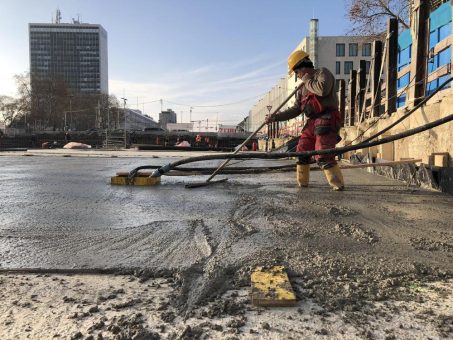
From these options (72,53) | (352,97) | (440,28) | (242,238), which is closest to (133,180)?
(242,238)

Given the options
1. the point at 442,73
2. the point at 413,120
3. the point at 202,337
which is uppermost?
the point at 442,73

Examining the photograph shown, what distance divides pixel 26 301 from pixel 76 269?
395 mm

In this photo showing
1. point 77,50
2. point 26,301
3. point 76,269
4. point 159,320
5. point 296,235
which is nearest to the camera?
point 159,320

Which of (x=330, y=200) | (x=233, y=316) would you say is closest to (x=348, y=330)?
(x=233, y=316)

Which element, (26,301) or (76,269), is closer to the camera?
(26,301)

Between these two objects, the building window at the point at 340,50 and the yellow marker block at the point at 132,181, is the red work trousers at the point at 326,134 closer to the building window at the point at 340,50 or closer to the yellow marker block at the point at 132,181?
the yellow marker block at the point at 132,181

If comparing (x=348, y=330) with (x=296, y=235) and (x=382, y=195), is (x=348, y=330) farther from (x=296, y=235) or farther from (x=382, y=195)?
(x=382, y=195)

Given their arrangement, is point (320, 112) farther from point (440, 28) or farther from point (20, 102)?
point (20, 102)

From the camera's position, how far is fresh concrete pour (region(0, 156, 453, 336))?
2037 mm

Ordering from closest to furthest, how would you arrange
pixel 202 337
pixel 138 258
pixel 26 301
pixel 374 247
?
pixel 202 337
pixel 26 301
pixel 138 258
pixel 374 247

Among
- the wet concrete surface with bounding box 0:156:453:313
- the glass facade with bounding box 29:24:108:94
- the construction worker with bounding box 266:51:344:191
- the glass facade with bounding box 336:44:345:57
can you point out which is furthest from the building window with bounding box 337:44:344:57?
the wet concrete surface with bounding box 0:156:453:313

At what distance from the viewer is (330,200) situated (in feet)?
14.8

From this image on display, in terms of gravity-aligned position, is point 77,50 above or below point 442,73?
above

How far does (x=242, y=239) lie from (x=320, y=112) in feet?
10.3
